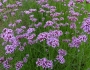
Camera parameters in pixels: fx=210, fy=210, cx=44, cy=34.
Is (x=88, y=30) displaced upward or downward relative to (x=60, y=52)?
upward

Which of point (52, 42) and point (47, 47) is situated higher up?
point (52, 42)

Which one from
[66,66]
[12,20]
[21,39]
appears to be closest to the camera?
[66,66]

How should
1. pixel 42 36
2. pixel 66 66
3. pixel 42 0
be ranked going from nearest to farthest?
1. pixel 42 36
2. pixel 66 66
3. pixel 42 0

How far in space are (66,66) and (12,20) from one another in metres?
1.83

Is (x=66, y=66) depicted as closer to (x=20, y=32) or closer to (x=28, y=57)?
(x=28, y=57)

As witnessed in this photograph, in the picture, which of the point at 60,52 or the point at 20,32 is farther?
the point at 20,32

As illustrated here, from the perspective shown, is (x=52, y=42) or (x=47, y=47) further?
(x=47, y=47)

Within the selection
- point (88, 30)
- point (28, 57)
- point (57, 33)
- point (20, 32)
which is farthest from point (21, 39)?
point (88, 30)

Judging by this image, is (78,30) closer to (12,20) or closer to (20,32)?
(20,32)

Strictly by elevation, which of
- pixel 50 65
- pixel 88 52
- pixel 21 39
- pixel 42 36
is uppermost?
pixel 42 36

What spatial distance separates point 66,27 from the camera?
3.53 metres

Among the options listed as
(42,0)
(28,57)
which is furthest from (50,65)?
(42,0)

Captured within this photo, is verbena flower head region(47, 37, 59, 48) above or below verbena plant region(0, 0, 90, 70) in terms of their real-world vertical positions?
above

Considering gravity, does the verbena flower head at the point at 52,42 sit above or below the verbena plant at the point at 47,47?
above
